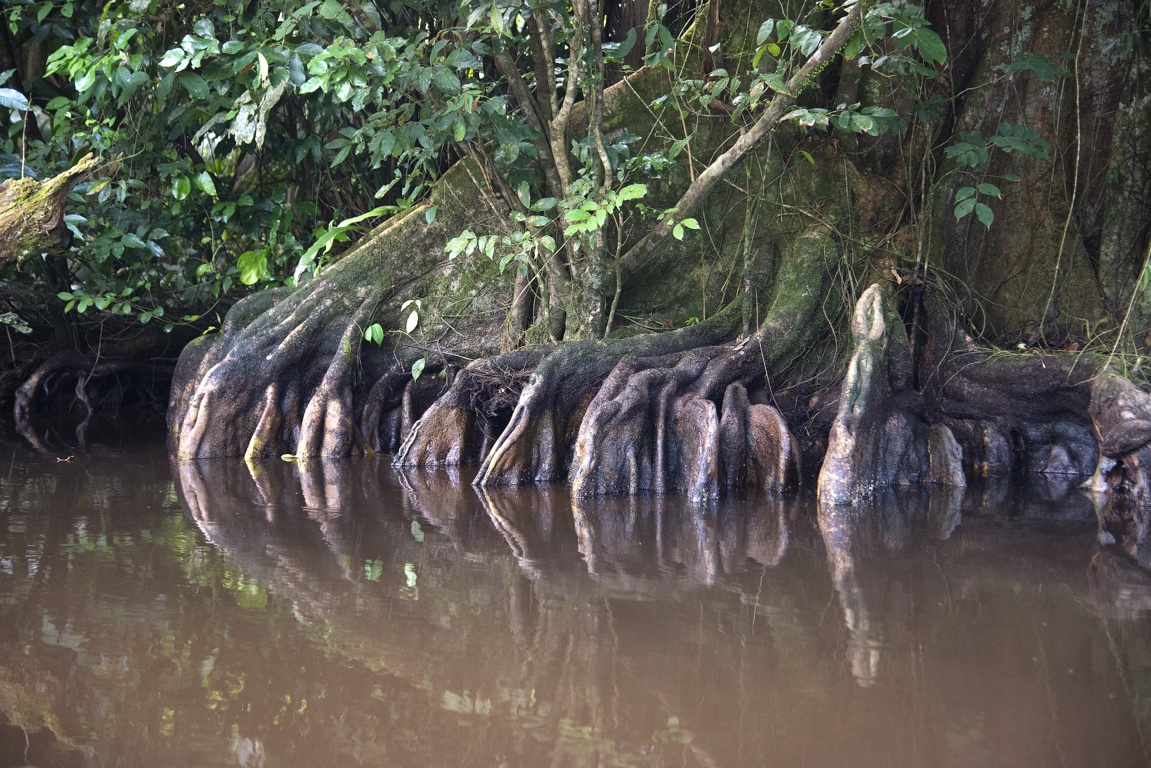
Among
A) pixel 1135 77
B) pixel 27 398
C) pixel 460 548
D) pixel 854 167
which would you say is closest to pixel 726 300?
pixel 854 167

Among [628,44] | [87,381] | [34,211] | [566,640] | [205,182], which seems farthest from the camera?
[87,381]

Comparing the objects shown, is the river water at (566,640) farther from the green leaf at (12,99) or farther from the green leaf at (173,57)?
the green leaf at (12,99)

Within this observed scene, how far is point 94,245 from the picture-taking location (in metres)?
7.40

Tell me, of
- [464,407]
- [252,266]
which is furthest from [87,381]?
[464,407]

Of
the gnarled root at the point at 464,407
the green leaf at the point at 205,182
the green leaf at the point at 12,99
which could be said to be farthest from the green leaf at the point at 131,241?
the gnarled root at the point at 464,407

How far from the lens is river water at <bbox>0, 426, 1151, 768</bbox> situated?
2.33m

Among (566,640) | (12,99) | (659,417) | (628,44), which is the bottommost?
(566,640)

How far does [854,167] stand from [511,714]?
5411 millimetres

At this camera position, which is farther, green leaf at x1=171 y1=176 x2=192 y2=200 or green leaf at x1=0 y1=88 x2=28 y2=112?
green leaf at x1=171 y1=176 x2=192 y2=200

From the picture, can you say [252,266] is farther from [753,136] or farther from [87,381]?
[753,136]

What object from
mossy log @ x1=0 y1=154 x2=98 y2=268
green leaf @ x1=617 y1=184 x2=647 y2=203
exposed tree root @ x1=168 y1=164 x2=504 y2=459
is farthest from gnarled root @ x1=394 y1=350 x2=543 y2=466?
mossy log @ x1=0 y1=154 x2=98 y2=268

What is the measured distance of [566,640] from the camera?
2963 millimetres

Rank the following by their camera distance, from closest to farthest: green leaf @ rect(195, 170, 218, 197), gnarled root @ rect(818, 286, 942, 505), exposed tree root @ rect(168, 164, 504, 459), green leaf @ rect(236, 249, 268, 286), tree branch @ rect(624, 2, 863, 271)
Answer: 1. tree branch @ rect(624, 2, 863, 271)
2. gnarled root @ rect(818, 286, 942, 505)
3. exposed tree root @ rect(168, 164, 504, 459)
4. green leaf @ rect(195, 170, 218, 197)
5. green leaf @ rect(236, 249, 268, 286)

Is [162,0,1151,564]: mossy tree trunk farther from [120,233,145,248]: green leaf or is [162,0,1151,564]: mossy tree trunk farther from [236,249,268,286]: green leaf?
[120,233,145,248]: green leaf
